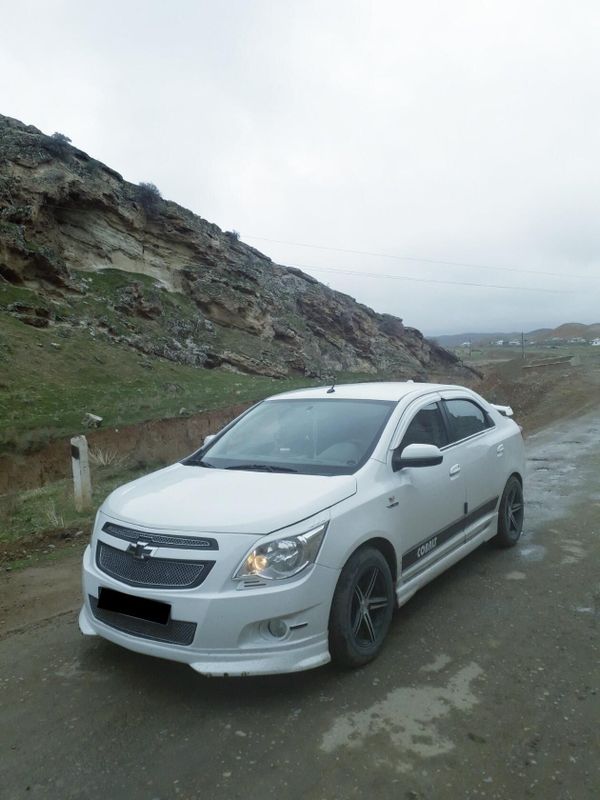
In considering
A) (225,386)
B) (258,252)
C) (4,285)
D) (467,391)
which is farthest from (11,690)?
(258,252)

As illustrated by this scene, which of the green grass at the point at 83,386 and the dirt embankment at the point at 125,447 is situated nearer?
the dirt embankment at the point at 125,447

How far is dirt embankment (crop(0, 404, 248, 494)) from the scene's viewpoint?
11.4 m

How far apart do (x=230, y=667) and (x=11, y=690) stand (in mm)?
1345

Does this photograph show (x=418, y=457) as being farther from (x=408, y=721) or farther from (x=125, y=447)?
(x=125, y=447)

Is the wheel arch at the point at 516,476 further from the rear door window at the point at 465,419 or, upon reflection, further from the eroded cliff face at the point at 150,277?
the eroded cliff face at the point at 150,277

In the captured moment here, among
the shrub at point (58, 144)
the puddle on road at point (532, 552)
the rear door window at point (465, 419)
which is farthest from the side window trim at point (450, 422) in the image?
the shrub at point (58, 144)

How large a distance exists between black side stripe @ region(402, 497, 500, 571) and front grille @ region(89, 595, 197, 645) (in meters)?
1.48

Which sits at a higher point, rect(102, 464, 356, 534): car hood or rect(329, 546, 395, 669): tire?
rect(102, 464, 356, 534): car hood

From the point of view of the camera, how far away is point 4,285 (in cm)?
2330

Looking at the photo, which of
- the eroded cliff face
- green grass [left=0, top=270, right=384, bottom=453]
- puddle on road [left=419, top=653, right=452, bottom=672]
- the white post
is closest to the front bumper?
puddle on road [left=419, top=653, right=452, bottom=672]

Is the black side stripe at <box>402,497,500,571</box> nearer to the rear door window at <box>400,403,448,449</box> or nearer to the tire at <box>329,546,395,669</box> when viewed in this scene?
the tire at <box>329,546,395,669</box>

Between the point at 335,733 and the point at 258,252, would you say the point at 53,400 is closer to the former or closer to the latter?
the point at 335,733

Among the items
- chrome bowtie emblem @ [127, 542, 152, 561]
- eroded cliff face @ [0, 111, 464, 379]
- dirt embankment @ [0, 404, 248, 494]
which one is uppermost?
eroded cliff face @ [0, 111, 464, 379]

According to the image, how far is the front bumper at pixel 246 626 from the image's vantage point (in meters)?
3.04
